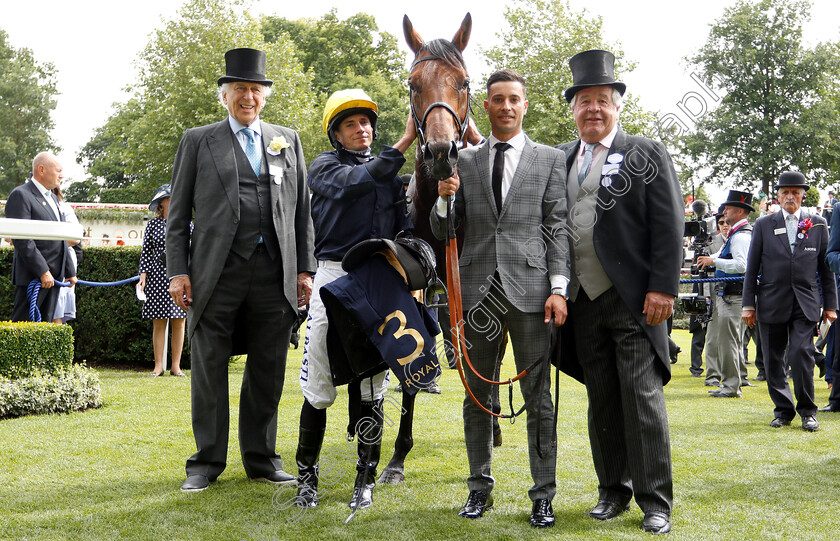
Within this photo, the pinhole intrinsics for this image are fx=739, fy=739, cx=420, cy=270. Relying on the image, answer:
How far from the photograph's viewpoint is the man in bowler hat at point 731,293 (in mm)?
8789

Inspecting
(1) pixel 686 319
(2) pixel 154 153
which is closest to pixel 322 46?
(2) pixel 154 153

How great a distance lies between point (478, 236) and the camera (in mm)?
3908

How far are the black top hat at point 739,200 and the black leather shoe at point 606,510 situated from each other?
6.17m

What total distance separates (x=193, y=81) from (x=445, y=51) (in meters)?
27.3

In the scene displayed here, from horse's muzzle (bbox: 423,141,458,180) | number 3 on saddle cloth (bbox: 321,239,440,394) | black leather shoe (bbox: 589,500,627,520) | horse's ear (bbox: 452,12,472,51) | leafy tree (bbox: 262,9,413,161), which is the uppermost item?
leafy tree (bbox: 262,9,413,161)

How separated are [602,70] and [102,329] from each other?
7800 millimetres

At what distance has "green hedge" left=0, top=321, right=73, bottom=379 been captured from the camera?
646cm

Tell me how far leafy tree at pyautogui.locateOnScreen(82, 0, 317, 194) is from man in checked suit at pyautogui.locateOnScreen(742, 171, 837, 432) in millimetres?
24354

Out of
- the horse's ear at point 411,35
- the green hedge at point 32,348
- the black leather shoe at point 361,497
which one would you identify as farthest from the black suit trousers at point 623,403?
the green hedge at point 32,348

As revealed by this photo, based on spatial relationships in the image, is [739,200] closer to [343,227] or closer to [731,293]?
[731,293]

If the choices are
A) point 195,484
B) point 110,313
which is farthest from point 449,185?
point 110,313

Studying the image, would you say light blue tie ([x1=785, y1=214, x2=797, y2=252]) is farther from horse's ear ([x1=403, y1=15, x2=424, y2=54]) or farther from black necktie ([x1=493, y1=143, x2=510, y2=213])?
horse's ear ([x1=403, y1=15, x2=424, y2=54])

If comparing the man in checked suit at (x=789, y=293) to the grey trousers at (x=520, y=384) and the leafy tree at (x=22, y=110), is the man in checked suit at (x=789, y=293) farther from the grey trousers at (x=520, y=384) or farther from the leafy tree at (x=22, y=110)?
the leafy tree at (x=22, y=110)

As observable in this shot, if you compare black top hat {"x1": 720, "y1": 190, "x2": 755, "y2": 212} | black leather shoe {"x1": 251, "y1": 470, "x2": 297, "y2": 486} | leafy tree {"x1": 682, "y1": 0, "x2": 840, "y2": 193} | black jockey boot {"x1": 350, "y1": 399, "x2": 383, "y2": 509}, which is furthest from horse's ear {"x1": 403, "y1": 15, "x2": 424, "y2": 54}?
leafy tree {"x1": 682, "y1": 0, "x2": 840, "y2": 193}
